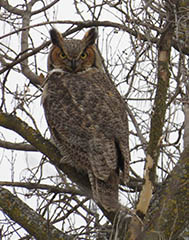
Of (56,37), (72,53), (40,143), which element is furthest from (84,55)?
(40,143)

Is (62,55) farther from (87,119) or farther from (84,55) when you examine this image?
(87,119)

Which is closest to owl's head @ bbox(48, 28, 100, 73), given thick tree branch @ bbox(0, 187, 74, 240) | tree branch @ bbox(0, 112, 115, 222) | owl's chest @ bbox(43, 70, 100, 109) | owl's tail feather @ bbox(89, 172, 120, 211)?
owl's chest @ bbox(43, 70, 100, 109)

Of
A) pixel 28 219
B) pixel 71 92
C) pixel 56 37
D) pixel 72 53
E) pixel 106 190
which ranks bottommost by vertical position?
pixel 28 219

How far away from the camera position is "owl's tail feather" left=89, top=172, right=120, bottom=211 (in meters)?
3.32

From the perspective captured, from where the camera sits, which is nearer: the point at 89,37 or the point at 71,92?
the point at 71,92

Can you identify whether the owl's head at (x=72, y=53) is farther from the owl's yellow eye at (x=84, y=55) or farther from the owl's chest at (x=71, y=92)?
the owl's chest at (x=71, y=92)

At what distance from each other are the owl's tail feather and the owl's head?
1347 millimetres

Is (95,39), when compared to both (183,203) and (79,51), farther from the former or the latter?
(183,203)

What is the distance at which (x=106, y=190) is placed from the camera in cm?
346

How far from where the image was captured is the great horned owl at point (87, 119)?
11.6ft

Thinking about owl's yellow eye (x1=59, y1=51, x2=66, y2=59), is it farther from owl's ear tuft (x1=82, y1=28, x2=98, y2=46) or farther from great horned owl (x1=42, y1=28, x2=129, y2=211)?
owl's ear tuft (x1=82, y1=28, x2=98, y2=46)

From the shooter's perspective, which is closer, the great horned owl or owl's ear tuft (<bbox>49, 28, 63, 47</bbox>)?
the great horned owl

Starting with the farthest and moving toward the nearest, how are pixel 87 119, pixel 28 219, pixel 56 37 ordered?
1. pixel 56 37
2. pixel 87 119
3. pixel 28 219

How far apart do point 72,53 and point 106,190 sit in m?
1.60
